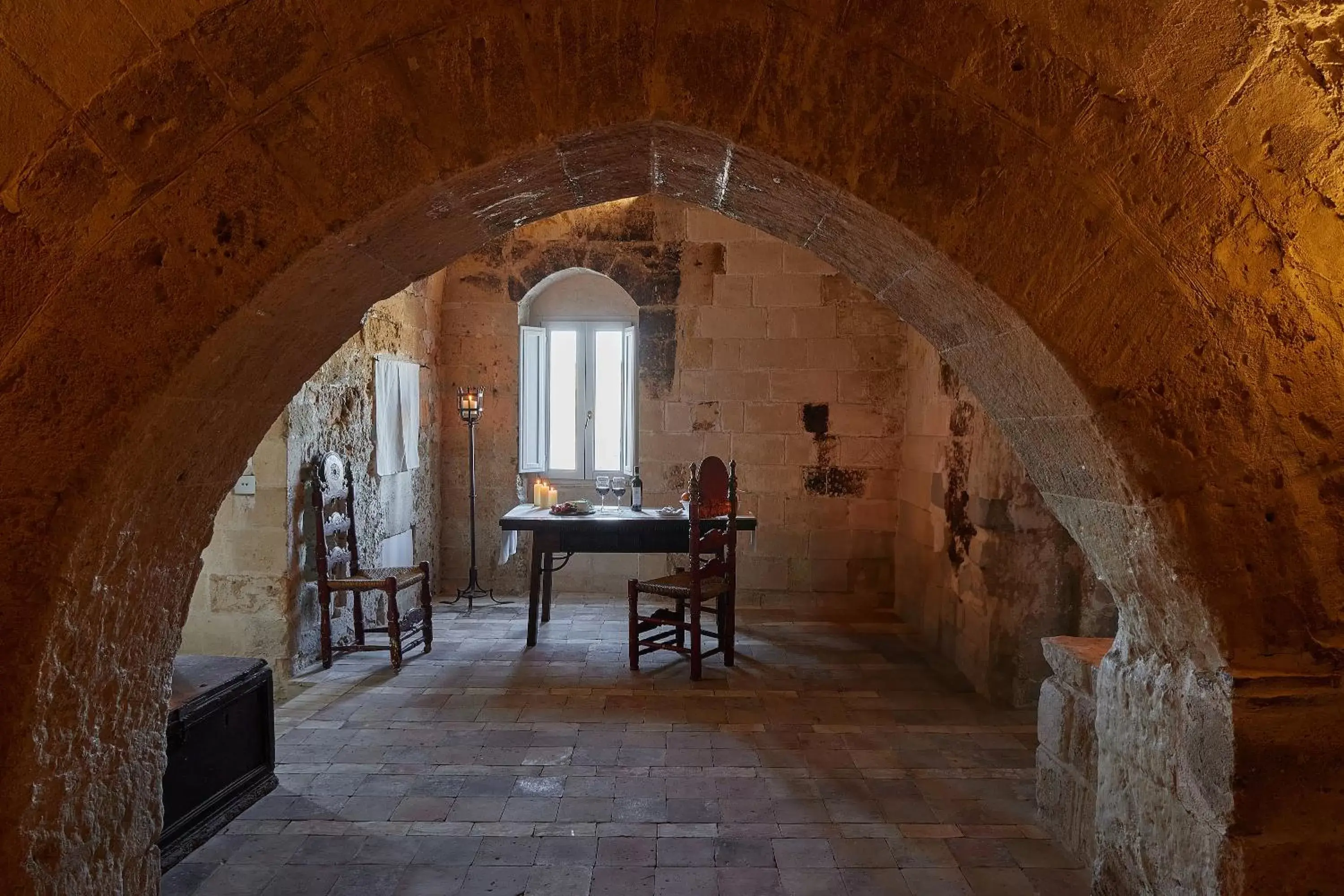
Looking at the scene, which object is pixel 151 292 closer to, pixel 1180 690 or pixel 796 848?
pixel 1180 690

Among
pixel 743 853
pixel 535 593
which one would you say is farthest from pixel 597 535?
pixel 743 853

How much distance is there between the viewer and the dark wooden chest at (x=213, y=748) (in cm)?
259

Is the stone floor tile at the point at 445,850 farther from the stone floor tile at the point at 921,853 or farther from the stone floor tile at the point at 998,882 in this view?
the stone floor tile at the point at 998,882

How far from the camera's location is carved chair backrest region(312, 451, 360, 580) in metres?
4.40

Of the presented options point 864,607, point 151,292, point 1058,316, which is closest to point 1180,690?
point 1058,316

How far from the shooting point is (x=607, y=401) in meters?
6.95

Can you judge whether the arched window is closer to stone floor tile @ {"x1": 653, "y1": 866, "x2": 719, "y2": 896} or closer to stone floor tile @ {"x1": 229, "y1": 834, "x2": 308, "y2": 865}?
stone floor tile @ {"x1": 229, "y1": 834, "x2": 308, "y2": 865}

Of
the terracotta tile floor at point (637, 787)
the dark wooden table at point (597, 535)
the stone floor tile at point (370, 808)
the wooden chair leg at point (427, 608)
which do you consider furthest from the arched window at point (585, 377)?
the stone floor tile at point (370, 808)

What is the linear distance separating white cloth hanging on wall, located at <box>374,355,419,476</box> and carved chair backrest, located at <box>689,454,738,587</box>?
2.01m

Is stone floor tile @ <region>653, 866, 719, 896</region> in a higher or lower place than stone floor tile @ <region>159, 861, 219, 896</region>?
lower

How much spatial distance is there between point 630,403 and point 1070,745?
4.70 metres

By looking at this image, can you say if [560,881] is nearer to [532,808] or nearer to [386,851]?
[532,808]

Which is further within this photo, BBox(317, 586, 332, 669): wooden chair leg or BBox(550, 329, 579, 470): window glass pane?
BBox(550, 329, 579, 470): window glass pane

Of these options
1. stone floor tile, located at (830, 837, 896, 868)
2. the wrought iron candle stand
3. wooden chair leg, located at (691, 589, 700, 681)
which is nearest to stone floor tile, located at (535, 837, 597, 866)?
stone floor tile, located at (830, 837, 896, 868)
